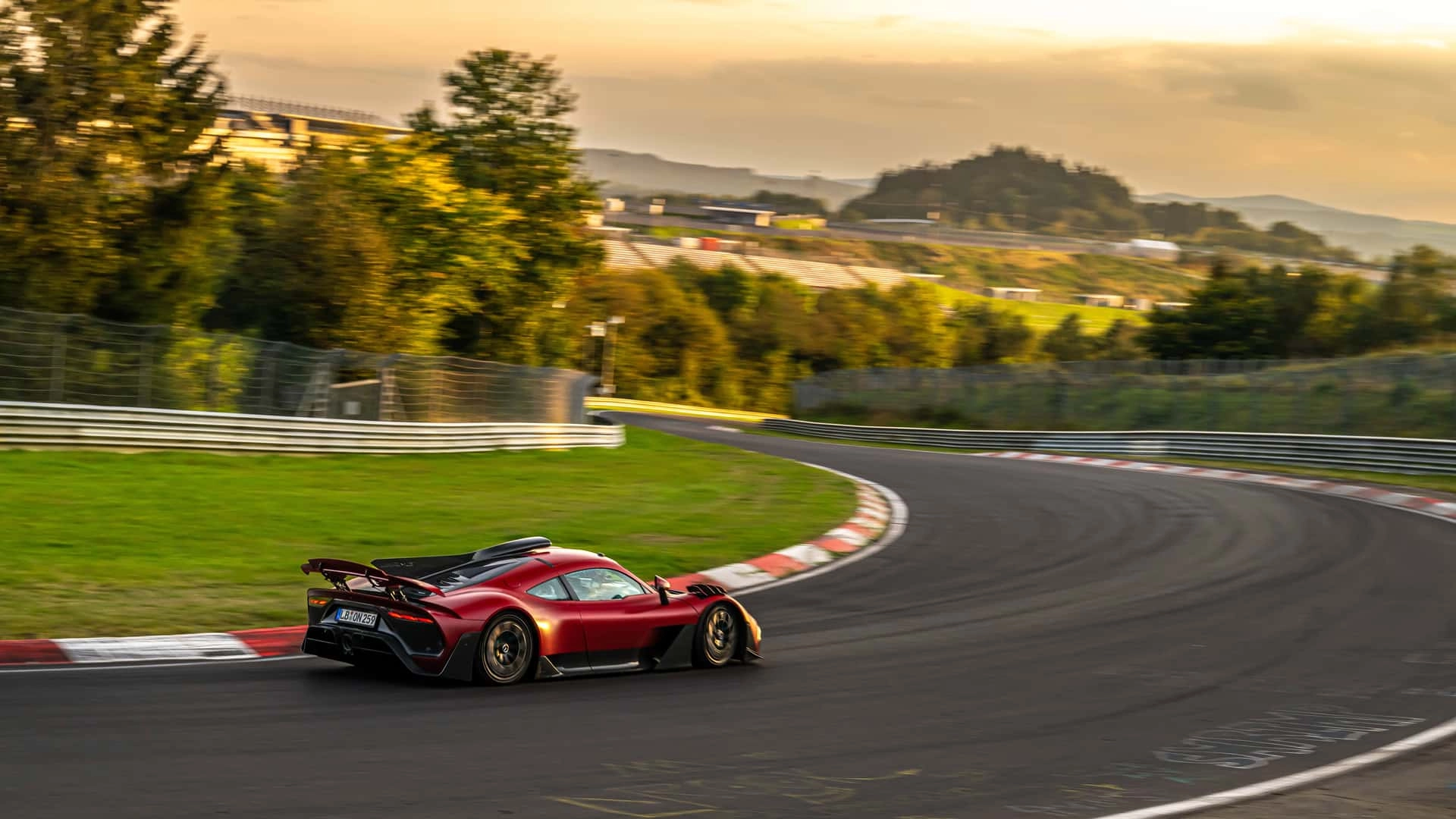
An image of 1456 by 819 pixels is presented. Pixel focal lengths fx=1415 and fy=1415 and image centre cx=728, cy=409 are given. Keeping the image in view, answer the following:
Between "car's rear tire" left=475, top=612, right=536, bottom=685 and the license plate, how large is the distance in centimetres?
69

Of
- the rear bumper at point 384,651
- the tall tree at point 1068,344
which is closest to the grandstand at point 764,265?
the tall tree at point 1068,344

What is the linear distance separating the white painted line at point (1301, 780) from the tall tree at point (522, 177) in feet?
148

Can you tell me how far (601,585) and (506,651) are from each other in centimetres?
94

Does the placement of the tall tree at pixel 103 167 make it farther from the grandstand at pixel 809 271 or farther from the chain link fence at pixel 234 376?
the grandstand at pixel 809 271

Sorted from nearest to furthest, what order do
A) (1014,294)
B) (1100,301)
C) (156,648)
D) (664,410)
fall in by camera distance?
(156,648)
(664,410)
(1014,294)
(1100,301)

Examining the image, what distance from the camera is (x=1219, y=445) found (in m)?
38.0

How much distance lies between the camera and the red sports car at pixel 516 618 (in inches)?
348

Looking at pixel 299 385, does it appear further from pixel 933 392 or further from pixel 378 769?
pixel 933 392

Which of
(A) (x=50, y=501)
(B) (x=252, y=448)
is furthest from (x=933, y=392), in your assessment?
(A) (x=50, y=501)

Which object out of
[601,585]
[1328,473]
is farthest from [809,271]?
[601,585]

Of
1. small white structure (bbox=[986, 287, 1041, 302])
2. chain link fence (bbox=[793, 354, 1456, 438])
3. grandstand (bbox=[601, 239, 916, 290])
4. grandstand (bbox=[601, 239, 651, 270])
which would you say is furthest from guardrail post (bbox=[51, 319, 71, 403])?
small white structure (bbox=[986, 287, 1041, 302])

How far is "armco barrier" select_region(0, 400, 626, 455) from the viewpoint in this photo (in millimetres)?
22172

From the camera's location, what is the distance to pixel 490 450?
3094 centimetres

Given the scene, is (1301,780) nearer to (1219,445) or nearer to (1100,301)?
(1219,445)
